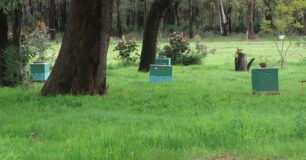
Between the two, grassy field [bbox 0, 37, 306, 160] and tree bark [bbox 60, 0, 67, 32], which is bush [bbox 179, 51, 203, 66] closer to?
grassy field [bbox 0, 37, 306, 160]

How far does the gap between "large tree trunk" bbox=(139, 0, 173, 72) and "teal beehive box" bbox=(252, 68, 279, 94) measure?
29.9 ft

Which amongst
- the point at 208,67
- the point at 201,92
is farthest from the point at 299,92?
the point at 208,67

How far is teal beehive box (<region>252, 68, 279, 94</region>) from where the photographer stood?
14.1 metres

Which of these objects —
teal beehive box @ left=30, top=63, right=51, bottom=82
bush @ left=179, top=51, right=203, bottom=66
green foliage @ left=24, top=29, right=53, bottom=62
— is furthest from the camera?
bush @ left=179, top=51, right=203, bottom=66

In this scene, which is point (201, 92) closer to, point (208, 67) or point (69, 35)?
point (69, 35)

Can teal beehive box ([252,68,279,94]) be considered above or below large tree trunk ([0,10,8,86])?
below

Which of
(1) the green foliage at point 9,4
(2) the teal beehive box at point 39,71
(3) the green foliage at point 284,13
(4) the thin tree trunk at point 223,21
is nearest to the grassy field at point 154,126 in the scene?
(1) the green foliage at point 9,4

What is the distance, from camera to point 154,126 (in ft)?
29.9

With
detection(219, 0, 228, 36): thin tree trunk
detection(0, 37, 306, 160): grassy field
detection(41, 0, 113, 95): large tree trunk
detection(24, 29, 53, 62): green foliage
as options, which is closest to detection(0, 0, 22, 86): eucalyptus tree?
detection(41, 0, 113, 95): large tree trunk

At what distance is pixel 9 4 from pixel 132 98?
15.2 ft

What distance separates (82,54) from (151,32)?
9379 millimetres

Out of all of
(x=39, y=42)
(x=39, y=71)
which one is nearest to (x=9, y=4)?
(x=39, y=71)

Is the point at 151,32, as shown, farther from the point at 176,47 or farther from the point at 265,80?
the point at 265,80

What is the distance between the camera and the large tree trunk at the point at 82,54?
1391 centimetres
